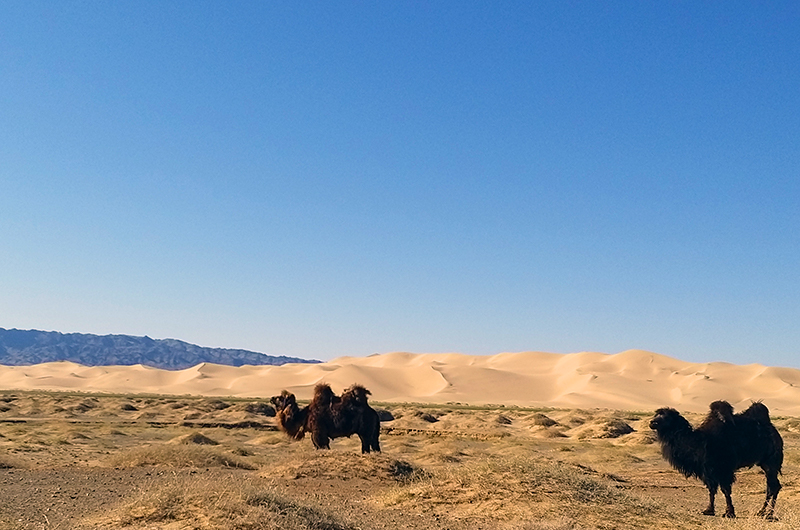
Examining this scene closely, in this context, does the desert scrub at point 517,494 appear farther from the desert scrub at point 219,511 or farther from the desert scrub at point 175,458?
the desert scrub at point 175,458

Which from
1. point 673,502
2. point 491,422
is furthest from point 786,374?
point 673,502

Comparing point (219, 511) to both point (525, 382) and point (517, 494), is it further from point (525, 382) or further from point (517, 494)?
point (525, 382)

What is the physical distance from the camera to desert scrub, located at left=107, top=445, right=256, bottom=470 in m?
19.1

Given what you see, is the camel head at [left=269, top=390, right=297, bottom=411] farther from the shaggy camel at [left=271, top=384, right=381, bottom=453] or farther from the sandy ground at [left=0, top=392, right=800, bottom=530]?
the sandy ground at [left=0, top=392, right=800, bottom=530]

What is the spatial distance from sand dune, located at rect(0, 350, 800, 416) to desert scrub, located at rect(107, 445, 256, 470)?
212 feet

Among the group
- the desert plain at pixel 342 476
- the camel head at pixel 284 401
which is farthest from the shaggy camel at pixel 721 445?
the camel head at pixel 284 401

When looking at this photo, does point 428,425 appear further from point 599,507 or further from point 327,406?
point 599,507

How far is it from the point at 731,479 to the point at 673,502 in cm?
234

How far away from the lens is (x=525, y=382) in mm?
104188

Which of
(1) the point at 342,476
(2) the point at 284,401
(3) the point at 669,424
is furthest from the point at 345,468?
(3) the point at 669,424

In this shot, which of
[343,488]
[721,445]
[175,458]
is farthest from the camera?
[175,458]

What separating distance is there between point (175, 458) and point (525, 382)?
8932cm

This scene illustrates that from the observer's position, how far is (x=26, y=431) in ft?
101

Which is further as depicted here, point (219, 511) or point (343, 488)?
point (343, 488)
